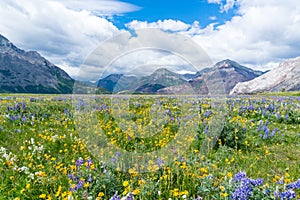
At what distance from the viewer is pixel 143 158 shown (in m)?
6.03

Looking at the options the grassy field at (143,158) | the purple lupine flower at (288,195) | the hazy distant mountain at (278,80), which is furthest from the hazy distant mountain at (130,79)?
the hazy distant mountain at (278,80)

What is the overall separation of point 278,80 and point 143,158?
158 metres

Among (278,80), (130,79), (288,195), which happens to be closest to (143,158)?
(288,195)

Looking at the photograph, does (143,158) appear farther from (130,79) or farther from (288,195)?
(130,79)

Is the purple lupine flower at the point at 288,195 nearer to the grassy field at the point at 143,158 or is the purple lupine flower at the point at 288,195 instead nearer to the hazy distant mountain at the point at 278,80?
the grassy field at the point at 143,158

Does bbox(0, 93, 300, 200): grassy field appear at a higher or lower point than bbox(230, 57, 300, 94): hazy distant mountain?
lower

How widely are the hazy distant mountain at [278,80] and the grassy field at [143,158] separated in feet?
442

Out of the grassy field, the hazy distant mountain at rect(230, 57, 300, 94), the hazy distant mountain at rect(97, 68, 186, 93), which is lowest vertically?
the grassy field

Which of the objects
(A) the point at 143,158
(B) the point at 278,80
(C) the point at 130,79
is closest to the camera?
(A) the point at 143,158

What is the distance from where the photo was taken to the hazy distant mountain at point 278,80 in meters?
137

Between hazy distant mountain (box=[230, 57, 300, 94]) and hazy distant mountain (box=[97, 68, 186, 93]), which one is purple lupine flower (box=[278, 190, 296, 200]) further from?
hazy distant mountain (box=[230, 57, 300, 94])

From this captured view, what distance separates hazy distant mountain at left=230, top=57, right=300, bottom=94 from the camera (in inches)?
5404

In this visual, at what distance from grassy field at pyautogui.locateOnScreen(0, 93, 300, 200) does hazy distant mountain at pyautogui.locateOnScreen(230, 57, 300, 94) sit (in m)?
135

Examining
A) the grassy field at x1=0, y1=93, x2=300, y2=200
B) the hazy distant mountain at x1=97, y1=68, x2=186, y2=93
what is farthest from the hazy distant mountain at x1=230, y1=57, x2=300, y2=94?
the grassy field at x1=0, y1=93, x2=300, y2=200
